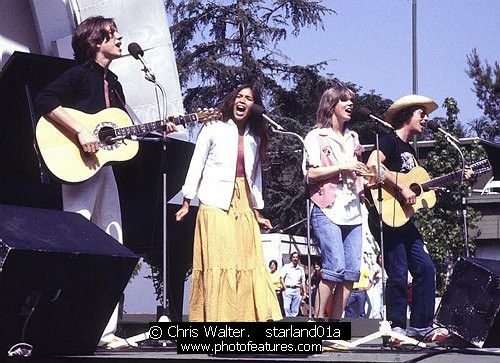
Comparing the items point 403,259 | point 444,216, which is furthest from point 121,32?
point 444,216

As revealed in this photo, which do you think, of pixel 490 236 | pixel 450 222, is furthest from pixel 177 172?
pixel 490 236

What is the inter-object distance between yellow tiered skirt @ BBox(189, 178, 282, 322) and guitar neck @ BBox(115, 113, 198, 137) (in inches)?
20.2

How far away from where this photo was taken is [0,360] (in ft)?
15.0

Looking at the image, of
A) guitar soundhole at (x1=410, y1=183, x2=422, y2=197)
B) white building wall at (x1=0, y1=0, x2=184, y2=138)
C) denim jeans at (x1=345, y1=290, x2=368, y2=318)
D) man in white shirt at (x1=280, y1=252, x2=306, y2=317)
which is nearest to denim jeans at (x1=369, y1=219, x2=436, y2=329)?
guitar soundhole at (x1=410, y1=183, x2=422, y2=197)

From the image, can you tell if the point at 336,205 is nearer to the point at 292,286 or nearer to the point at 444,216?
the point at 292,286

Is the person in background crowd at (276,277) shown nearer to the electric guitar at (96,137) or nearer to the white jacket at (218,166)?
the white jacket at (218,166)

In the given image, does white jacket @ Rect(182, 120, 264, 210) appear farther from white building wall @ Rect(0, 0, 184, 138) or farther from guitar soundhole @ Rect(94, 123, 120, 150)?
white building wall @ Rect(0, 0, 184, 138)

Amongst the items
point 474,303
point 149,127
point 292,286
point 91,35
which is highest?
point 91,35

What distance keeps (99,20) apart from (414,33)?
15274 millimetres

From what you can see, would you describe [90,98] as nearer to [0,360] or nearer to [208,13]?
[0,360]

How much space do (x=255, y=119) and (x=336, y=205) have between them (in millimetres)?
749

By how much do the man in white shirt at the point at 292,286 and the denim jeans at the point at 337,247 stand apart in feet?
27.8

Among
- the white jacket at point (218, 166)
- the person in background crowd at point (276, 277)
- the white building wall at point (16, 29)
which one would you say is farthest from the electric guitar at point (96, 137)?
the person in background crowd at point (276, 277)

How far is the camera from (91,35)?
20.6 feet
